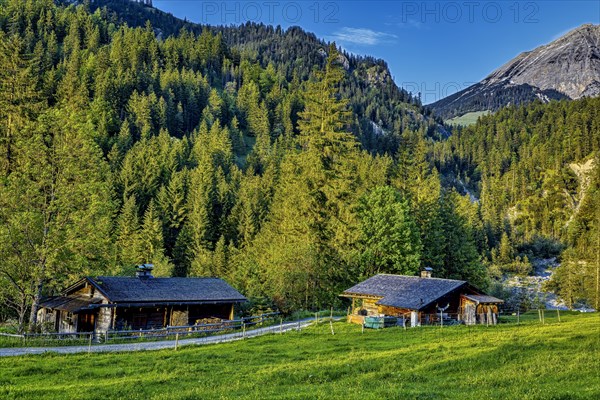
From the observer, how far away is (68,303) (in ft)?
122

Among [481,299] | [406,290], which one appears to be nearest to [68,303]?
[406,290]

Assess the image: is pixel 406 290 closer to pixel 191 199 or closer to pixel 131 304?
pixel 131 304

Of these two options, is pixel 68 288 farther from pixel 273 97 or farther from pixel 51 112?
pixel 273 97

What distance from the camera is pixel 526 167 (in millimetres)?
192250

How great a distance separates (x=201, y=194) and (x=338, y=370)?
71.4m

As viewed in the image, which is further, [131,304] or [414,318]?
[414,318]

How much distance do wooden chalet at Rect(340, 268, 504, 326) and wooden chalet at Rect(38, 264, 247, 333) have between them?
13.7m

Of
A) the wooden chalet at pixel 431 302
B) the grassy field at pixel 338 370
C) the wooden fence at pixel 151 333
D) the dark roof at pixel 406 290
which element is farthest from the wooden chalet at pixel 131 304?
the wooden chalet at pixel 431 302

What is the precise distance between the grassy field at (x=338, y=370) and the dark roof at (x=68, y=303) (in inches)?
479

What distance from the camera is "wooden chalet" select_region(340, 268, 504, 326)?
127 ft

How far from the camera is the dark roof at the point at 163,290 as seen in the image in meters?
36.6

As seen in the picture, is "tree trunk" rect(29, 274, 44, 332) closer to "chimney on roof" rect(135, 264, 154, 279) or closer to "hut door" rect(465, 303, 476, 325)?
"chimney on roof" rect(135, 264, 154, 279)

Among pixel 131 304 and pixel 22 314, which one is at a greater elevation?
pixel 131 304

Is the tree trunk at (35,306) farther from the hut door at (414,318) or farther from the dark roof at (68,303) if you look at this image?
the hut door at (414,318)
